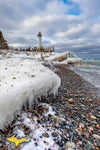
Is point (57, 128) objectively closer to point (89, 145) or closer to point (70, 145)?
point (70, 145)

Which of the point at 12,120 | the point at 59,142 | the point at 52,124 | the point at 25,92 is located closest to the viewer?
the point at 59,142

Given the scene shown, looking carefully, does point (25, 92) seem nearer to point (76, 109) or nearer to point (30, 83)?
point (30, 83)

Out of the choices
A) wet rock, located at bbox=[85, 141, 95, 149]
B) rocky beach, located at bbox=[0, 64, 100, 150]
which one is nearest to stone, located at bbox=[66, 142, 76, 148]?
rocky beach, located at bbox=[0, 64, 100, 150]

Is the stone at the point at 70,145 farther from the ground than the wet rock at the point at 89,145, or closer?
farther from the ground

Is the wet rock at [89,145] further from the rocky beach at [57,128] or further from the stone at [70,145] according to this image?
the stone at [70,145]

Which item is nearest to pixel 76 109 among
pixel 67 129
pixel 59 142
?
pixel 67 129

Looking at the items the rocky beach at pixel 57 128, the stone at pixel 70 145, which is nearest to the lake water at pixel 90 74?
the rocky beach at pixel 57 128

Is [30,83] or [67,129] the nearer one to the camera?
[67,129]

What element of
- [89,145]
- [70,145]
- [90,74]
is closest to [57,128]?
[70,145]

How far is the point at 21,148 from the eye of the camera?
1.37 metres

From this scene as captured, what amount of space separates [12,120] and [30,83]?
923 mm

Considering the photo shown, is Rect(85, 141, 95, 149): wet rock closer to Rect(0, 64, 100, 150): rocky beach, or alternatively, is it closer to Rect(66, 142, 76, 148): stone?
Rect(0, 64, 100, 150): rocky beach

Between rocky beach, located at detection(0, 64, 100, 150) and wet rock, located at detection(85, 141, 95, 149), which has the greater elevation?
rocky beach, located at detection(0, 64, 100, 150)

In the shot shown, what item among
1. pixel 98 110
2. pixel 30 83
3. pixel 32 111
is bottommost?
pixel 98 110
